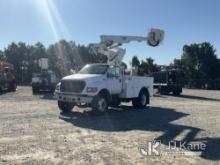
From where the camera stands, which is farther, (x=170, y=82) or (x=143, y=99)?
(x=170, y=82)

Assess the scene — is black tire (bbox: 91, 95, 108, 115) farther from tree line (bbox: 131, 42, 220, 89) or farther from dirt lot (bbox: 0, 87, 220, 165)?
tree line (bbox: 131, 42, 220, 89)

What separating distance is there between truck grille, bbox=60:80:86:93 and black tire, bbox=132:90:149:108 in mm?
4664

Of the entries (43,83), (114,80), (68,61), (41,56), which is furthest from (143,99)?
(41,56)

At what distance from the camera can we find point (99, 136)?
34.9ft

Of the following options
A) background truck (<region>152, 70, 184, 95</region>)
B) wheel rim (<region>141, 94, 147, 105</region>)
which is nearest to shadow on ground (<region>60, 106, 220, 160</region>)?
wheel rim (<region>141, 94, 147, 105</region>)

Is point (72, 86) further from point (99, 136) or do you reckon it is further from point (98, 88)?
point (99, 136)

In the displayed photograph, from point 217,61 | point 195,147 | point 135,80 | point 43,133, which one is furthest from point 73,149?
point 217,61

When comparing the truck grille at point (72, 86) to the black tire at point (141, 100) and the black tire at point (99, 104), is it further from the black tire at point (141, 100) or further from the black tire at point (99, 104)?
the black tire at point (141, 100)

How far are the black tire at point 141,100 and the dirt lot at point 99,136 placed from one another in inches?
118

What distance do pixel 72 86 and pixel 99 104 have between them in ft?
4.62

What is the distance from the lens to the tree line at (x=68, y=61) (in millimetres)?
62438

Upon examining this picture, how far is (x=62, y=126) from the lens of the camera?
12.3 m

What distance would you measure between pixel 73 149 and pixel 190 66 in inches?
2760

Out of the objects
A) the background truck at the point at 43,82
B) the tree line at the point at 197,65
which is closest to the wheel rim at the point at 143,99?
the background truck at the point at 43,82
